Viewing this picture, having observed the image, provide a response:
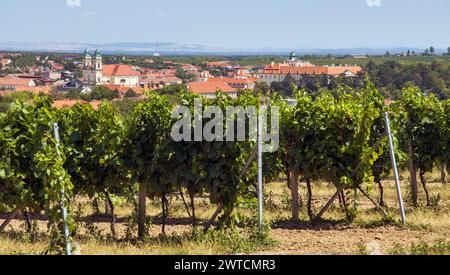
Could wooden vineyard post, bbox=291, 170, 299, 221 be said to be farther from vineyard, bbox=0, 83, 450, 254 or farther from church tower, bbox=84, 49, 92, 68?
church tower, bbox=84, 49, 92, 68

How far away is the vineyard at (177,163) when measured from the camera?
7.73 meters

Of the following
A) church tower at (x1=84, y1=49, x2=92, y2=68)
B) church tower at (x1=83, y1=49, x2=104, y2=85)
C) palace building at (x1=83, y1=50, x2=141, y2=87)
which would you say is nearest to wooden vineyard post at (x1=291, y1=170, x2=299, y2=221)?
palace building at (x1=83, y1=50, x2=141, y2=87)

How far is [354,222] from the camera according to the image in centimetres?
963

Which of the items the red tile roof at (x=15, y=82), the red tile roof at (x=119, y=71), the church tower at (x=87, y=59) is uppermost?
the church tower at (x=87, y=59)

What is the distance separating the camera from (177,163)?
920 centimetres

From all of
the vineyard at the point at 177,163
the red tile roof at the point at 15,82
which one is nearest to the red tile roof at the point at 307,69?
the red tile roof at the point at 15,82

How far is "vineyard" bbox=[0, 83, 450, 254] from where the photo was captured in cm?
773

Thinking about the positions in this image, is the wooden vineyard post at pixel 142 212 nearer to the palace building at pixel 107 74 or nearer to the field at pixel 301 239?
the field at pixel 301 239

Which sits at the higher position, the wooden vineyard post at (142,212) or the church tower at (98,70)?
the wooden vineyard post at (142,212)

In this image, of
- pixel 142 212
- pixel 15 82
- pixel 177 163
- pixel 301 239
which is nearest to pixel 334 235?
pixel 301 239

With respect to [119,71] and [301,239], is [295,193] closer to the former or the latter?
[301,239]
